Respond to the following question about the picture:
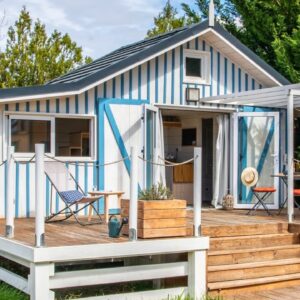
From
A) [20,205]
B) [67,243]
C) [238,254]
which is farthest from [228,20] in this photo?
[67,243]

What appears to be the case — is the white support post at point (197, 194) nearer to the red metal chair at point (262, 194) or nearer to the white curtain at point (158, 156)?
the red metal chair at point (262, 194)

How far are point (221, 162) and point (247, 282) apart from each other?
4.64m

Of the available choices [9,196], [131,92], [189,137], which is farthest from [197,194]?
[189,137]

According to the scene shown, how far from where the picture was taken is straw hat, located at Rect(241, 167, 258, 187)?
35.2 feet

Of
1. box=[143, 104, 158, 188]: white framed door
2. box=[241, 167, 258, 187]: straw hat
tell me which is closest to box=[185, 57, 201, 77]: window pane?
box=[143, 104, 158, 188]: white framed door

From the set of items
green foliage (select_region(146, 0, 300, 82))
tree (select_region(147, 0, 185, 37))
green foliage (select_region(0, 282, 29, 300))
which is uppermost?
tree (select_region(147, 0, 185, 37))

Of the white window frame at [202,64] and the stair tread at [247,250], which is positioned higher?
the white window frame at [202,64]

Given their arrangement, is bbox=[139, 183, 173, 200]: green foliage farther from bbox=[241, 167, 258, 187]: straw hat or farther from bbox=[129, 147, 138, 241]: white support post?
bbox=[241, 167, 258, 187]: straw hat

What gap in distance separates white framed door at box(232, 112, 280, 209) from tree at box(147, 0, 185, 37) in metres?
9.49

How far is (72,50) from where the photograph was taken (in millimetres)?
20797

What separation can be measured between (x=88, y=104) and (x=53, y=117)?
2.09 feet

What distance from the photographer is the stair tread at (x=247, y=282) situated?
7.14 metres

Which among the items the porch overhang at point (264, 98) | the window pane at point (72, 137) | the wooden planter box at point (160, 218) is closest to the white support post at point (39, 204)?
the wooden planter box at point (160, 218)

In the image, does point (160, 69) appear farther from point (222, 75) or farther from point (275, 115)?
point (275, 115)
